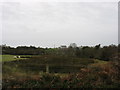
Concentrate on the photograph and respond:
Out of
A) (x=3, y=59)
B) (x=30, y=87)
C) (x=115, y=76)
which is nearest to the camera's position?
(x=30, y=87)

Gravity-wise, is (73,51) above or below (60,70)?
above

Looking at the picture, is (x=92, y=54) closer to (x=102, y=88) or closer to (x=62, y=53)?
(x=62, y=53)

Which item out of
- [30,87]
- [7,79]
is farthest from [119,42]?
[7,79]

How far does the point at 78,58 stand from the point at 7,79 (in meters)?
4.72

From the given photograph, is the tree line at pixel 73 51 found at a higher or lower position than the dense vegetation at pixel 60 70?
higher

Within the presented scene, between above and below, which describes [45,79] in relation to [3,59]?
below

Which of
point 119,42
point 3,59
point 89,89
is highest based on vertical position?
point 119,42

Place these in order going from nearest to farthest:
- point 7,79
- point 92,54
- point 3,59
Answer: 1. point 7,79
2. point 3,59
3. point 92,54

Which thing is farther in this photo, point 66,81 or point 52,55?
point 52,55

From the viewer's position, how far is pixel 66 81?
4414 millimetres

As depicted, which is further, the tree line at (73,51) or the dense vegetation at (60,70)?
the tree line at (73,51)

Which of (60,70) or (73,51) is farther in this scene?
(73,51)

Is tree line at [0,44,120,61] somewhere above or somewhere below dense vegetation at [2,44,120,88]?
above

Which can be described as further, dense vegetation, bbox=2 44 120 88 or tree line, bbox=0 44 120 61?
tree line, bbox=0 44 120 61
